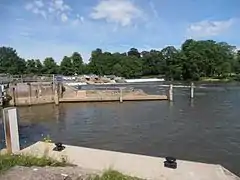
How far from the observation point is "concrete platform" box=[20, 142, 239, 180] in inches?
289

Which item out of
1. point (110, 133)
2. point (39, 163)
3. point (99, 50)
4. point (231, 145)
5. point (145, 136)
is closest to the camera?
point (39, 163)

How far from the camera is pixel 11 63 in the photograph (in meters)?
114

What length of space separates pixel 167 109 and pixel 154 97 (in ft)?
24.8

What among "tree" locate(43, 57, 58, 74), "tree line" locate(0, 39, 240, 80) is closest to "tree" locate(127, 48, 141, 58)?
"tree line" locate(0, 39, 240, 80)

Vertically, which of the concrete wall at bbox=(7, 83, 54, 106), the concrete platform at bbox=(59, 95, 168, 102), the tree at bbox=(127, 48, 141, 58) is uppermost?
the tree at bbox=(127, 48, 141, 58)

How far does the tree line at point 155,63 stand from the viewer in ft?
326

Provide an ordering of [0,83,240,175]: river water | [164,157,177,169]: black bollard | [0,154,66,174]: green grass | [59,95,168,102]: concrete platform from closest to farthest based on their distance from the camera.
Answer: [0,154,66,174]: green grass
[164,157,177,169]: black bollard
[0,83,240,175]: river water
[59,95,168,102]: concrete platform

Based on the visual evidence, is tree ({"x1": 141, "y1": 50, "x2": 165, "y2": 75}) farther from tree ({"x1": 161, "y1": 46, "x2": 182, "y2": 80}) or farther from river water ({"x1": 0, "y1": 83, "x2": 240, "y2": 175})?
river water ({"x1": 0, "y1": 83, "x2": 240, "y2": 175})

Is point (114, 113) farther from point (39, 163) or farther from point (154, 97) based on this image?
point (39, 163)

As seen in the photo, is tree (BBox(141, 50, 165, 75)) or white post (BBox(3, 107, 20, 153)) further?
tree (BBox(141, 50, 165, 75))

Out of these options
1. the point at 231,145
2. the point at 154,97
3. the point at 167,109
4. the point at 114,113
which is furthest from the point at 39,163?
the point at 154,97

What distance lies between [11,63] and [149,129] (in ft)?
339

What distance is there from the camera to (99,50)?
481ft

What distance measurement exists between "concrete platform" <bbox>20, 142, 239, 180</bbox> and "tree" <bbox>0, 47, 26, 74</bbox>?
103m
